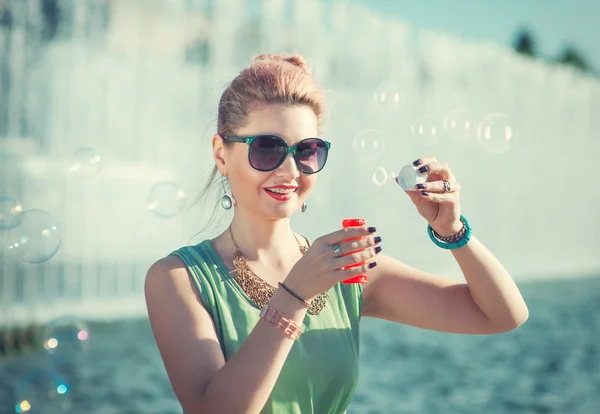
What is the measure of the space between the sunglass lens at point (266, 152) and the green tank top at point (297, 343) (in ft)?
1.10

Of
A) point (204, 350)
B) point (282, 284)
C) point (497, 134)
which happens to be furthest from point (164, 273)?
point (497, 134)

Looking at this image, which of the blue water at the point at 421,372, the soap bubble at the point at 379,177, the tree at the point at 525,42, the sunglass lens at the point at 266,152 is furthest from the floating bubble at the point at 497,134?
the tree at the point at 525,42

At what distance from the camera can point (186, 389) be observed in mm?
2084

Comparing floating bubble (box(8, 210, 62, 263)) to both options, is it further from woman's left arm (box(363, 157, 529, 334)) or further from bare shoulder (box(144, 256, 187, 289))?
woman's left arm (box(363, 157, 529, 334))

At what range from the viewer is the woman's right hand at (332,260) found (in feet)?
6.40

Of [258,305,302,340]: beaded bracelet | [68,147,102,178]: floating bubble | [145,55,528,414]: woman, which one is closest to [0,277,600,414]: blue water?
[68,147,102,178]: floating bubble

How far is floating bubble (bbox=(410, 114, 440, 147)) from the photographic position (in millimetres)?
3994

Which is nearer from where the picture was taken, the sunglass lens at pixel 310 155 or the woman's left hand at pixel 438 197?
the woman's left hand at pixel 438 197

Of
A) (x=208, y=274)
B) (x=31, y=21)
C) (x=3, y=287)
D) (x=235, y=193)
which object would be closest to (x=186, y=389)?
(x=208, y=274)

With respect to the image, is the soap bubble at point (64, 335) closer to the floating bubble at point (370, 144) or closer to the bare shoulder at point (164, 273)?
the floating bubble at point (370, 144)

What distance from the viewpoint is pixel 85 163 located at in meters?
4.45

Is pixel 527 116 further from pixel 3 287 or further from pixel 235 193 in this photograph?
pixel 235 193

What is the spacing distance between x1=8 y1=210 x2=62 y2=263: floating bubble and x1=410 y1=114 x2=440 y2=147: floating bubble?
6.20ft

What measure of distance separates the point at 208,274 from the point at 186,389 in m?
0.37
